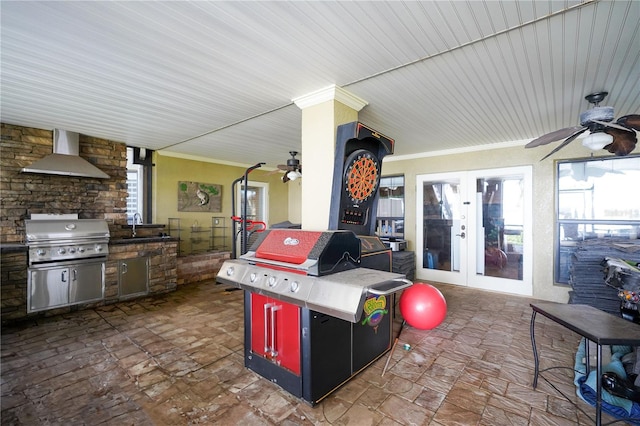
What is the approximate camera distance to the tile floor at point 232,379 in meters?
1.94

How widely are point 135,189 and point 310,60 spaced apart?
16.5ft

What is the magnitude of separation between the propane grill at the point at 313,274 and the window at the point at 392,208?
423 centimetres

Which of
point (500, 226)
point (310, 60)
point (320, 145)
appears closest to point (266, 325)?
point (320, 145)

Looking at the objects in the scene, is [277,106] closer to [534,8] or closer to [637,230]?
[534,8]

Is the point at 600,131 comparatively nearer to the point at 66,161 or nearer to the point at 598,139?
the point at 598,139

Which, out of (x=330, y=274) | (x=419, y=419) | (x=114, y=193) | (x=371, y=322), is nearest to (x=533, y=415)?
(x=419, y=419)

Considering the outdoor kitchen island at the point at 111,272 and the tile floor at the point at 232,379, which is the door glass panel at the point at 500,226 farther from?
the outdoor kitchen island at the point at 111,272

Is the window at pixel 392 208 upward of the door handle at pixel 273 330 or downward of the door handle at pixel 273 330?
upward

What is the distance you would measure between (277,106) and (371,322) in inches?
105

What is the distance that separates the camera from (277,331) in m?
2.23

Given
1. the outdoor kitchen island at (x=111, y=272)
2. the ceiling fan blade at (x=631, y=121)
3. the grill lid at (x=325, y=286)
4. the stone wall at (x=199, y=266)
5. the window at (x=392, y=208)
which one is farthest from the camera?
the window at (x=392, y=208)

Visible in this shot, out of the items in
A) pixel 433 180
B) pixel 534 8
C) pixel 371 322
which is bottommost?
pixel 371 322

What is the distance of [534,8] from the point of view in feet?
5.76

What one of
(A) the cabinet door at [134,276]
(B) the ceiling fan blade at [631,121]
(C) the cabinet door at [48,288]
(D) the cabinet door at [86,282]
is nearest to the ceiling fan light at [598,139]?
(B) the ceiling fan blade at [631,121]
